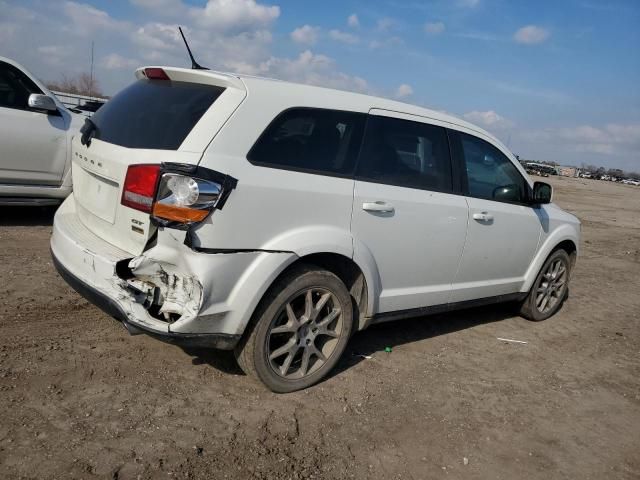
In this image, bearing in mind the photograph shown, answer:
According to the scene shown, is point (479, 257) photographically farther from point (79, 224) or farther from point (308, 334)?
point (79, 224)

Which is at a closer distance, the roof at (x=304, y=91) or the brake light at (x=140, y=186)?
the brake light at (x=140, y=186)

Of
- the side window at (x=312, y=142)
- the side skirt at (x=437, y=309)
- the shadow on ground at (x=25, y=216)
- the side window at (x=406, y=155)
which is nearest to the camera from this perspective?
the side window at (x=312, y=142)

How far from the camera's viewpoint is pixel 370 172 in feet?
12.0

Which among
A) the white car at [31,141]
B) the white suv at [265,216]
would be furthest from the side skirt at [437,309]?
the white car at [31,141]

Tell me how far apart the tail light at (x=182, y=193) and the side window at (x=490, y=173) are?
2350 mm

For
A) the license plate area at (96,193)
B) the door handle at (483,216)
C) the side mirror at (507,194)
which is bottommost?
the license plate area at (96,193)

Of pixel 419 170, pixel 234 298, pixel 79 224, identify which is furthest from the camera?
pixel 419 170

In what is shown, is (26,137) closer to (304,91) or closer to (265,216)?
(304,91)

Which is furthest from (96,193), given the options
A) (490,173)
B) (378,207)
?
(490,173)

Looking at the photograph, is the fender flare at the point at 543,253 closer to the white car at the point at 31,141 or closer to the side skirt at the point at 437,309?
the side skirt at the point at 437,309

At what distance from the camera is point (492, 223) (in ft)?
15.1

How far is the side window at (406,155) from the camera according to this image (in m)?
3.70

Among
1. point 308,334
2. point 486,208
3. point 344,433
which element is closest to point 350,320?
point 308,334

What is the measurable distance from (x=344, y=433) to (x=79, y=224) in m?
2.14
